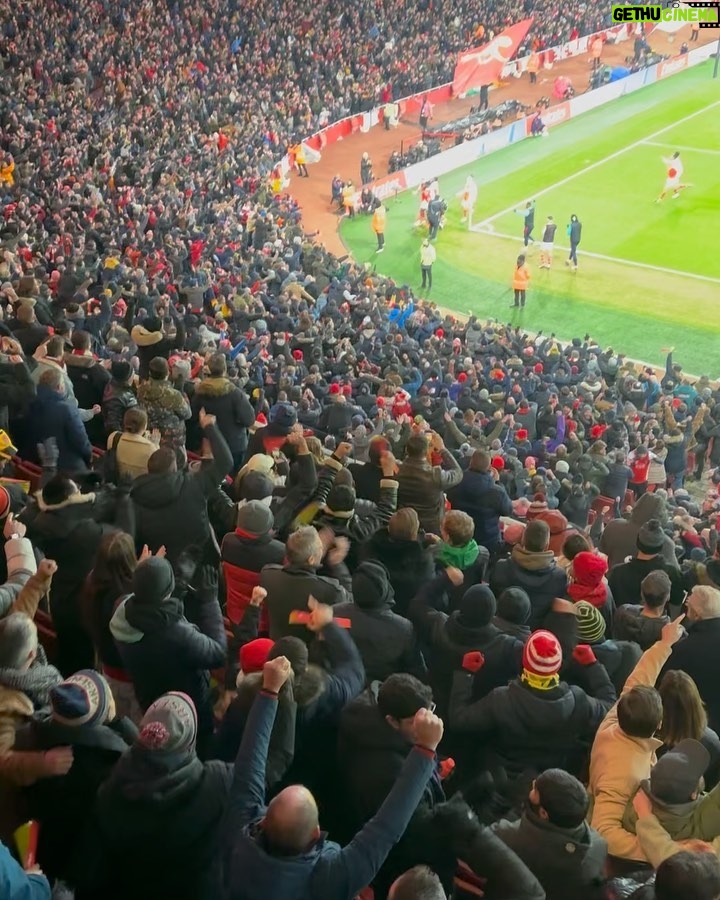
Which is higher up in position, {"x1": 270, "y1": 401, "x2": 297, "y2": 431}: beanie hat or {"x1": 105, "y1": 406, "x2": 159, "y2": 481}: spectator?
{"x1": 105, "y1": 406, "x2": 159, "y2": 481}: spectator

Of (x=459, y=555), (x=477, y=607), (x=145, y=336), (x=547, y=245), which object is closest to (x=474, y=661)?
(x=477, y=607)

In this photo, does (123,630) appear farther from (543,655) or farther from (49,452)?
(49,452)

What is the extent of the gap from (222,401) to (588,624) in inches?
150

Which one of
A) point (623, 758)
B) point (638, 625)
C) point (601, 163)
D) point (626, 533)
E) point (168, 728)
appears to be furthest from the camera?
point (601, 163)

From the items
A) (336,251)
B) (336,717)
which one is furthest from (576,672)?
(336,251)

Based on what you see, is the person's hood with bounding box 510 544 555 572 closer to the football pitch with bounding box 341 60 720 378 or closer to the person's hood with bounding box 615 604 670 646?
the person's hood with bounding box 615 604 670 646

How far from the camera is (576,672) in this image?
217 inches

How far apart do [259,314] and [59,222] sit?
4375 millimetres

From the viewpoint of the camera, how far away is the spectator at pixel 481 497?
8.00 meters

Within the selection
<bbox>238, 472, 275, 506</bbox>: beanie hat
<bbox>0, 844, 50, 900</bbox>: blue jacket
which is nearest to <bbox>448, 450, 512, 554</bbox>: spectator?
<bbox>238, 472, 275, 506</bbox>: beanie hat

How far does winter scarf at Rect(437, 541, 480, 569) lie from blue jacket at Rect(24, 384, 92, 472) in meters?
3.01

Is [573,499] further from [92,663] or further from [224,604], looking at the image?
[92,663]

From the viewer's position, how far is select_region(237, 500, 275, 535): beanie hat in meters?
5.86

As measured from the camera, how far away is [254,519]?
5.86 metres
